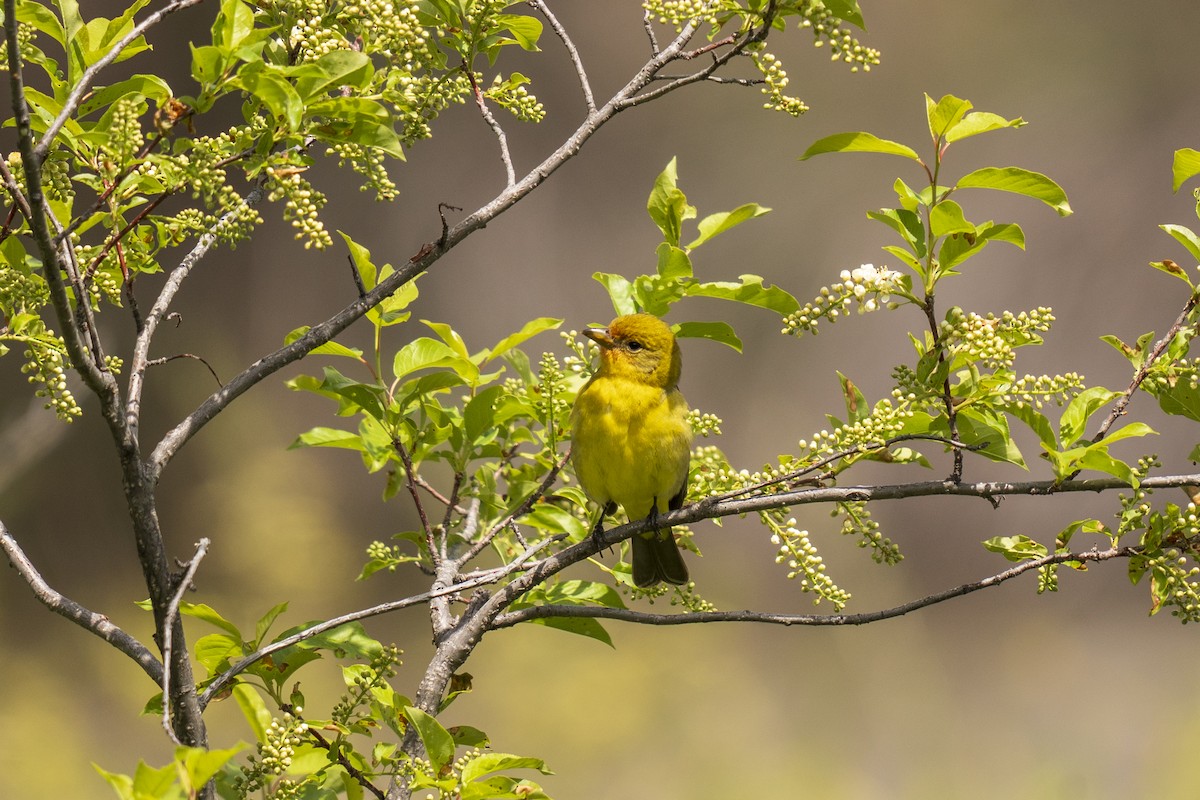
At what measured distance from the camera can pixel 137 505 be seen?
1409mm

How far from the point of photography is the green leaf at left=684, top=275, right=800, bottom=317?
168cm

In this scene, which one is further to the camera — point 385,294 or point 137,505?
point 385,294

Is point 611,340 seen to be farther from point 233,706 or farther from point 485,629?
point 233,706

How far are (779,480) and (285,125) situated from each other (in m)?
0.76

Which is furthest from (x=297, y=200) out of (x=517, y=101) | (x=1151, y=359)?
(x=1151, y=359)

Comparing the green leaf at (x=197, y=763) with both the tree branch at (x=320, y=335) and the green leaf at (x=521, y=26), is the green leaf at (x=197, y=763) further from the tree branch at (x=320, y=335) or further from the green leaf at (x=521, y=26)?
the green leaf at (x=521, y=26)

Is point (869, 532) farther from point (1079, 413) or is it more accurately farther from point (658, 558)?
point (658, 558)

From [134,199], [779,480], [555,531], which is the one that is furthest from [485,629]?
[134,199]

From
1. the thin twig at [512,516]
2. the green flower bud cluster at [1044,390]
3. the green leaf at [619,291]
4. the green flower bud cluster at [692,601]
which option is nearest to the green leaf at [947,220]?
the green flower bud cluster at [1044,390]

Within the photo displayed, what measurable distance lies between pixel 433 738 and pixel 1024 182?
1027mm

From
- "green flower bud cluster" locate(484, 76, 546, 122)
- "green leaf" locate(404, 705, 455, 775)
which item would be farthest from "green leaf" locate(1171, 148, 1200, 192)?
"green leaf" locate(404, 705, 455, 775)

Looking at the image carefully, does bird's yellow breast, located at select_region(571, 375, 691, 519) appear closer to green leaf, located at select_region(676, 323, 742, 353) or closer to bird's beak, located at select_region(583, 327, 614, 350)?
bird's beak, located at select_region(583, 327, 614, 350)

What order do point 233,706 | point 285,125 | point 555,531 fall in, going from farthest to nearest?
point 233,706
point 555,531
point 285,125

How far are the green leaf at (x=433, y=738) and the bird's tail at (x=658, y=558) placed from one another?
0.84 meters
